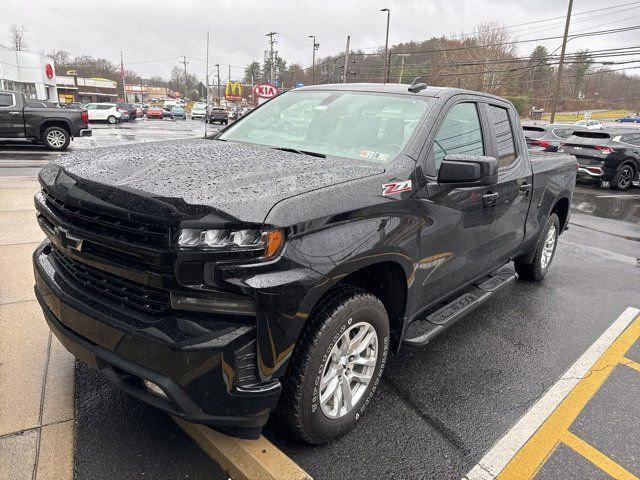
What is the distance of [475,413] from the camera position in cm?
292

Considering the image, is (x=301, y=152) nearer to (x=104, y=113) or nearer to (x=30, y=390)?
(x=30, y=390)

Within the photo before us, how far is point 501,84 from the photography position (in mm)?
53062

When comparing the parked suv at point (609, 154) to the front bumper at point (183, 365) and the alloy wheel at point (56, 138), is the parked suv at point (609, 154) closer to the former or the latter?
the front bumper at point (183, 365)

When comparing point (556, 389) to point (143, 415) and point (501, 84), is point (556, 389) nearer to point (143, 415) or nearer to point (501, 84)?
point (143, 415)

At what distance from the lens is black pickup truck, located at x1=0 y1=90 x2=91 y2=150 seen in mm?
14414

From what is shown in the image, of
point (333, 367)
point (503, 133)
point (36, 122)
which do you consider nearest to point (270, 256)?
point (333, 367)

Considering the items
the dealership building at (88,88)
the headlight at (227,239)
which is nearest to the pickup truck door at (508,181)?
the headlight at (227,239)

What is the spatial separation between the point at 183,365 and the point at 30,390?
149cm

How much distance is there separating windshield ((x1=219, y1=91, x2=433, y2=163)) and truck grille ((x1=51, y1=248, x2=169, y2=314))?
4.65 feet

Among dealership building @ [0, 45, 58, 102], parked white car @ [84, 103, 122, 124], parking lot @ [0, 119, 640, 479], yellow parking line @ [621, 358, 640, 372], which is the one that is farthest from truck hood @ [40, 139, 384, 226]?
dealership building @ [0, 45, 58, 102]

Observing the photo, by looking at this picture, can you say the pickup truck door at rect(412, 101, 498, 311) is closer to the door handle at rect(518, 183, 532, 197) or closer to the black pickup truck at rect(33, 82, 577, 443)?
the black pickup truck at rect(33, 82, 577, 443)

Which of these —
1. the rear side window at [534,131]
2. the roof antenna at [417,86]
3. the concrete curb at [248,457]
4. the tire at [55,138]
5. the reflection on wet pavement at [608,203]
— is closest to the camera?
the concrete curb at [248,457]

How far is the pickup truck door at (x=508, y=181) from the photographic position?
373 cm

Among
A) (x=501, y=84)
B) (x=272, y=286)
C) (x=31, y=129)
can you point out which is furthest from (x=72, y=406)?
(x=501, y=84)
